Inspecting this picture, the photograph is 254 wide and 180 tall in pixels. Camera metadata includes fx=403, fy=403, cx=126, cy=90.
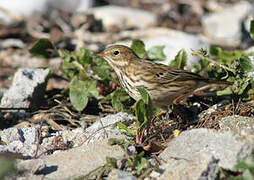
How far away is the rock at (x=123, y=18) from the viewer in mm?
9812

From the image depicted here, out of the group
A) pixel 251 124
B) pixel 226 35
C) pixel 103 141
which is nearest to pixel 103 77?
pixel 103 141

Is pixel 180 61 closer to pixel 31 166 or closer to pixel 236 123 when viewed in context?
pixel 236 123

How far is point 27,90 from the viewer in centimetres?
545

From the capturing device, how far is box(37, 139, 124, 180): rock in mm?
3484

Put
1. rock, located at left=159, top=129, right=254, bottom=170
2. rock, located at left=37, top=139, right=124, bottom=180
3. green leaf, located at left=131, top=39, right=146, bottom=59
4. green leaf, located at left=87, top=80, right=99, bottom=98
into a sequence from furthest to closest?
green leaf, located at left=131, top=39, right=146, bottom=59, green leaf, located at left=87, top=80, right=99, bottom=98, rock, located at left=37, top=139, right=124, bottom=180, rock, located at left=159, top=129, right=254, bottom=170

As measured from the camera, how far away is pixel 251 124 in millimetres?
4078

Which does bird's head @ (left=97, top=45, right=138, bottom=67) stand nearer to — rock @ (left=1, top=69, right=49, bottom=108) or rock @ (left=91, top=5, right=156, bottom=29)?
rock @ (left=1, top=69, right=49, bottom=108)

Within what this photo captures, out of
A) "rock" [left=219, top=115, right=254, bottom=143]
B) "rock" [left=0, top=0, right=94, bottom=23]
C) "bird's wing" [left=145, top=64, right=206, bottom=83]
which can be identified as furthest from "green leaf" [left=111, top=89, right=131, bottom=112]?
"rock" [left=0, top=0, right=94, bottom=23]

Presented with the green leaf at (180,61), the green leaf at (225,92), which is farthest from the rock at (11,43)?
the green leaf at (225,92)

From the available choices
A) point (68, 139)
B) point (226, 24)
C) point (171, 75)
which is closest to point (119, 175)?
point (68, 139)

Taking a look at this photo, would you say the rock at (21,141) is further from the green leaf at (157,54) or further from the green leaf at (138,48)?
the green leaf at (157,54)

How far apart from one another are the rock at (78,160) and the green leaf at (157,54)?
2.21 m

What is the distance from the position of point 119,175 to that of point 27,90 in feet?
8.48

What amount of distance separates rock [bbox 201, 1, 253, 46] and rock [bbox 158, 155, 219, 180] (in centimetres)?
645
